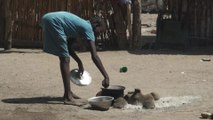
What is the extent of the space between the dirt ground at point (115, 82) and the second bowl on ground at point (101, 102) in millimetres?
84

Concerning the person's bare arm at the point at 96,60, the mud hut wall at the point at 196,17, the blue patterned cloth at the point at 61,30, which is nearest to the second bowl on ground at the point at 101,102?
the person's bare arm at the point at 96,60

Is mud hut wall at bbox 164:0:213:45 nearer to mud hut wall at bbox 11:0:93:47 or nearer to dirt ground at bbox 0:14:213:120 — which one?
dirt ground at bbox 0:14:213:120

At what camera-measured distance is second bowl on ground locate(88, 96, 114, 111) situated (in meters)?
7.55

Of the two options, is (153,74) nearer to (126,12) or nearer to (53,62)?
(53,62)

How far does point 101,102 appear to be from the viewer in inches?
297

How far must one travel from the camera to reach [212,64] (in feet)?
38.9

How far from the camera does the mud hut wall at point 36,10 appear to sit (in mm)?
14414

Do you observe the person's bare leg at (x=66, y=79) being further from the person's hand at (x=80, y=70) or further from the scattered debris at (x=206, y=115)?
the scattered debris at (x=206, y=115)

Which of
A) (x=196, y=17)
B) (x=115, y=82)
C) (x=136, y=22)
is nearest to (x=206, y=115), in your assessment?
(x=115, y=82)

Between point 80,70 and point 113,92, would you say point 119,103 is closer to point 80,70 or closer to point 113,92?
point 113,92

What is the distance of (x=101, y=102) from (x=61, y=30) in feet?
4.11

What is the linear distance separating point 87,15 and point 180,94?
634cm

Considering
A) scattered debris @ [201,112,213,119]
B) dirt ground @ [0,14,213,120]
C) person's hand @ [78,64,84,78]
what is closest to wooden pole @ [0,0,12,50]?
dirt ground @ [0,14,213,120]

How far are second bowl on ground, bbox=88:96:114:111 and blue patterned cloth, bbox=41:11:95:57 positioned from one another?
2.69ft
